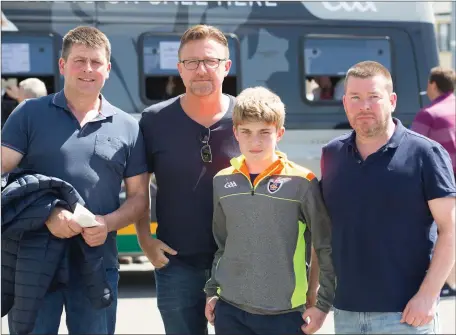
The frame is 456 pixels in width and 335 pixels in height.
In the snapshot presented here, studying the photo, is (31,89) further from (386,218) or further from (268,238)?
(386,218)

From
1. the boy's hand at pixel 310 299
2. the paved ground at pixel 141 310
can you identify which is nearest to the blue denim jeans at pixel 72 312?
the boy's hand at pixel 310 299

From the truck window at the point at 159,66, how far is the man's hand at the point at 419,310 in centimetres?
562

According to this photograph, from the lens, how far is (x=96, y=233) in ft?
13.1

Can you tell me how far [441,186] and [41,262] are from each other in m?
1.79

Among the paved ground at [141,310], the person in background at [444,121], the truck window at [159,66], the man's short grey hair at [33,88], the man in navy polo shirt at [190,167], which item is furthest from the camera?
the truck window at [159,66]

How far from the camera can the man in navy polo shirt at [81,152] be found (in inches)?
158

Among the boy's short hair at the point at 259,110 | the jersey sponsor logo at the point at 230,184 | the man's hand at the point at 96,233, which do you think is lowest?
the man's hand at the point at 96,233

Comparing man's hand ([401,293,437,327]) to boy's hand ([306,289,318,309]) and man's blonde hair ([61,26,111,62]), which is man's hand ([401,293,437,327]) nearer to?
boy's hand ([306,289,318,309])

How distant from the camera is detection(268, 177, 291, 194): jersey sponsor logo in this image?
3785 mm

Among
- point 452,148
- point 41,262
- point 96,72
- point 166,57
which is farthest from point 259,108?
point 166,57

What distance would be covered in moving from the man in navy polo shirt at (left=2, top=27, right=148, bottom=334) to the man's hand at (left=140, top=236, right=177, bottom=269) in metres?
0.18

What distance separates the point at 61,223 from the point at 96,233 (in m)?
0.17

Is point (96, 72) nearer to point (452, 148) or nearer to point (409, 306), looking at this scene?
point (409, 306)

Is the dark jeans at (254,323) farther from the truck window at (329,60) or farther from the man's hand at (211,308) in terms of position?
the truck window at (329,60)
